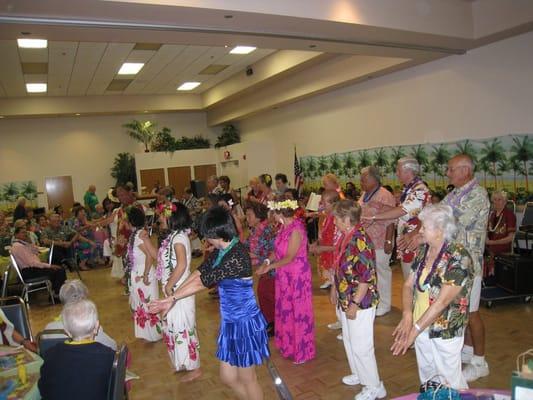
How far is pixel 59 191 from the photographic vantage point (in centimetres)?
1530

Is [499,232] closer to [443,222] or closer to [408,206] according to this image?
[408,206]

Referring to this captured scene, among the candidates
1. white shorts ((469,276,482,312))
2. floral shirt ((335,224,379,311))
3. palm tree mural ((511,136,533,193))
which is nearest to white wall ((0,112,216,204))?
palm tree mural ((511,136,533,193))

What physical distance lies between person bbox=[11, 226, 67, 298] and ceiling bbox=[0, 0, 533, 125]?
2975mm

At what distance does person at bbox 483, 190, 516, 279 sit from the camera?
5633 mm

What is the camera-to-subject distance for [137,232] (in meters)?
4.49

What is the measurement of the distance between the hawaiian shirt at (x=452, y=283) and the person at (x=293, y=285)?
5.07 ft

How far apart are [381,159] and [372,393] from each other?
6.59 meters

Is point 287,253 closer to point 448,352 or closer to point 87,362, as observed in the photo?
point 448,352

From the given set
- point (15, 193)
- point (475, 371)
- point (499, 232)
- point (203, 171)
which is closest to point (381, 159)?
point (499, 232)

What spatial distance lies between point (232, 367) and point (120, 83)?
11.4 metres

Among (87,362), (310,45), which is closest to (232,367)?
(87,362)

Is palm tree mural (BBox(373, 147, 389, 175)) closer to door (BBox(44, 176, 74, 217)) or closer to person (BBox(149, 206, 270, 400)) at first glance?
person (BBox(149, 206, 270, 400))

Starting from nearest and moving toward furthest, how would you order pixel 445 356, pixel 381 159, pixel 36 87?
pixel 445 356
pixel 381 159
pixel 36 87

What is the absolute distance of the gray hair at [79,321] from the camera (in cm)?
216
